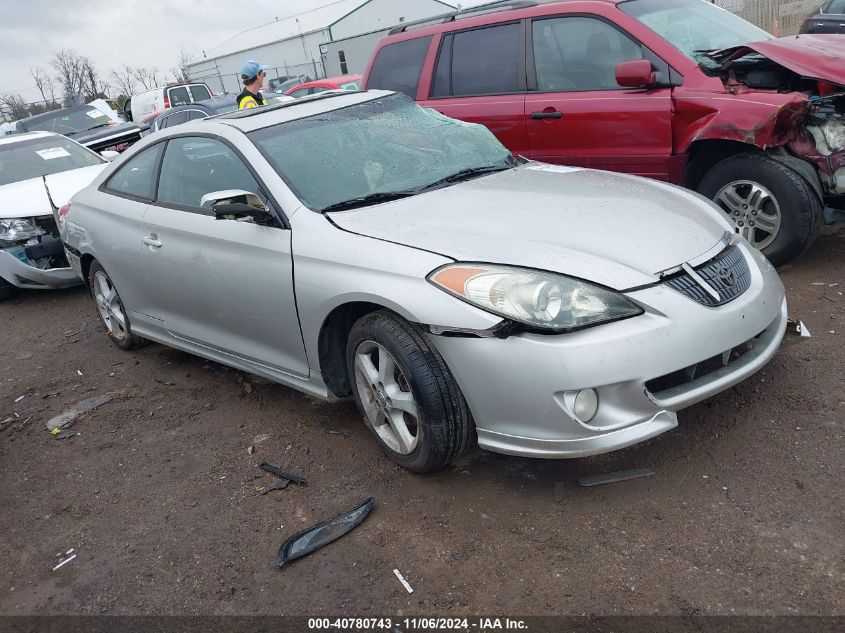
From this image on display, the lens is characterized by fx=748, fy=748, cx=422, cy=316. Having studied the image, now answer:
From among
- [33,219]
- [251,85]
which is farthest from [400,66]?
[33,219]

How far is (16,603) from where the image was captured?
2.91 meters

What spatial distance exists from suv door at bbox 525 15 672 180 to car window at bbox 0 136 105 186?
542 centimetres

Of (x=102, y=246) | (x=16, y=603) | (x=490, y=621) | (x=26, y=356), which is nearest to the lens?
(x=490, y=621)

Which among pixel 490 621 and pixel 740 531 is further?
pixel 740 531

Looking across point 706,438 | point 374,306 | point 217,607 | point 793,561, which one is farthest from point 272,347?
point 793,561

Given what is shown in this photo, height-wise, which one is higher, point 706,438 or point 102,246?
point 102,246

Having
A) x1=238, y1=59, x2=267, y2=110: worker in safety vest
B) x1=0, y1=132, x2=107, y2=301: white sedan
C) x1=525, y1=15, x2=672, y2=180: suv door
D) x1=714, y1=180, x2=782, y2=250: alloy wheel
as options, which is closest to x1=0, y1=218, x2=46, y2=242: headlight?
x1=0, y1=132, x2=107, y2=301: white sedan

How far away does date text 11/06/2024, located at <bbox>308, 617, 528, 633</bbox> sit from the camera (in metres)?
2.39

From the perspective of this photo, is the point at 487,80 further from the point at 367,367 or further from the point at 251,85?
the point at 367,367

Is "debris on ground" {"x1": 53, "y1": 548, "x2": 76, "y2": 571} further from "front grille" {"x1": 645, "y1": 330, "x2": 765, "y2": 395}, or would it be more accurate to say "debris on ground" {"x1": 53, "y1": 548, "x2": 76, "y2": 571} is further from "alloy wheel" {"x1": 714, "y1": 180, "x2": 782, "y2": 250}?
"alloy wheel" {"x1": 714, "y1": 180, "x2": 782, "y2": 250}

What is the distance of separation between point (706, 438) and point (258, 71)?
556 cm

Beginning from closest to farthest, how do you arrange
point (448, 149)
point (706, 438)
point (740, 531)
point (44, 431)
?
point (740, 531), point (706, 438), point (448, 149), point (44, 431)

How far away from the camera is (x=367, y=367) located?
3275 millimetres

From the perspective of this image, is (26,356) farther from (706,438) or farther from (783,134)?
(783,134)
